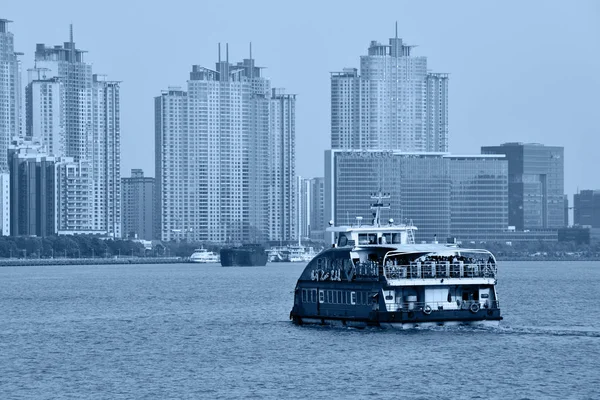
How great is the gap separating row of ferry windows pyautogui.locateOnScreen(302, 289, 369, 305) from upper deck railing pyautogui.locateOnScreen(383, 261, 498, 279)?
190 centimetres

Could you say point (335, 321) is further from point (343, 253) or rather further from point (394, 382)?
point (394, 382)

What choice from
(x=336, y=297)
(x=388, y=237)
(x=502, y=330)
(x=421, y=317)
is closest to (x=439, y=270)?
(x=421, y=317)

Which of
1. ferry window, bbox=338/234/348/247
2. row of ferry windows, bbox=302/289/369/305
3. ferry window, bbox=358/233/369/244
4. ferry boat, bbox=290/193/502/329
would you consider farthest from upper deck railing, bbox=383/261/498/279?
ferry window, bbox=338/234/348/247

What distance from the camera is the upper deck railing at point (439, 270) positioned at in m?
66.9

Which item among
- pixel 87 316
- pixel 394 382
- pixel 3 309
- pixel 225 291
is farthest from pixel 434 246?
pixel 225 291

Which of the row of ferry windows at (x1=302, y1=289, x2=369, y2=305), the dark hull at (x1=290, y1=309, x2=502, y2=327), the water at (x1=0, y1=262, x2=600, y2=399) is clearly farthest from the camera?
the row of ferry windows at (x1=302, y1=289, x2=369, y2=305)

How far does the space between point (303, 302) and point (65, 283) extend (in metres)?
89.3

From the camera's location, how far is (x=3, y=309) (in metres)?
101

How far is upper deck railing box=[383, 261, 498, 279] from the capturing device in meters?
66.9

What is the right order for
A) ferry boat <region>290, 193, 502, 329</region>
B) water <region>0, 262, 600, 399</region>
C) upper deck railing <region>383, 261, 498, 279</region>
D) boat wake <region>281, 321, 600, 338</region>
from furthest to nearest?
boat wake <region>281, 321, 600, 338</region>
upper deck railing <region>383, 261, 498, 279</region>
ferry boat <region>290, 193, 502, 329</region>
water <region>0, 262, 600, 399</region>

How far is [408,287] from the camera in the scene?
66688 millimetres

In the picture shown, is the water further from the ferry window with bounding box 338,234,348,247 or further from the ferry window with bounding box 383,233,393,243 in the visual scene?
the ferry window with bounding box 383,233,393,243

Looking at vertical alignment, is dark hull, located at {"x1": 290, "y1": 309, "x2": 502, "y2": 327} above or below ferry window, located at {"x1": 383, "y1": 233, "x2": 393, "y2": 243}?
below

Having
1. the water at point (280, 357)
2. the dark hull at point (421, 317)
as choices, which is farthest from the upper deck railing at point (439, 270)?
the water at point (280, 357)
